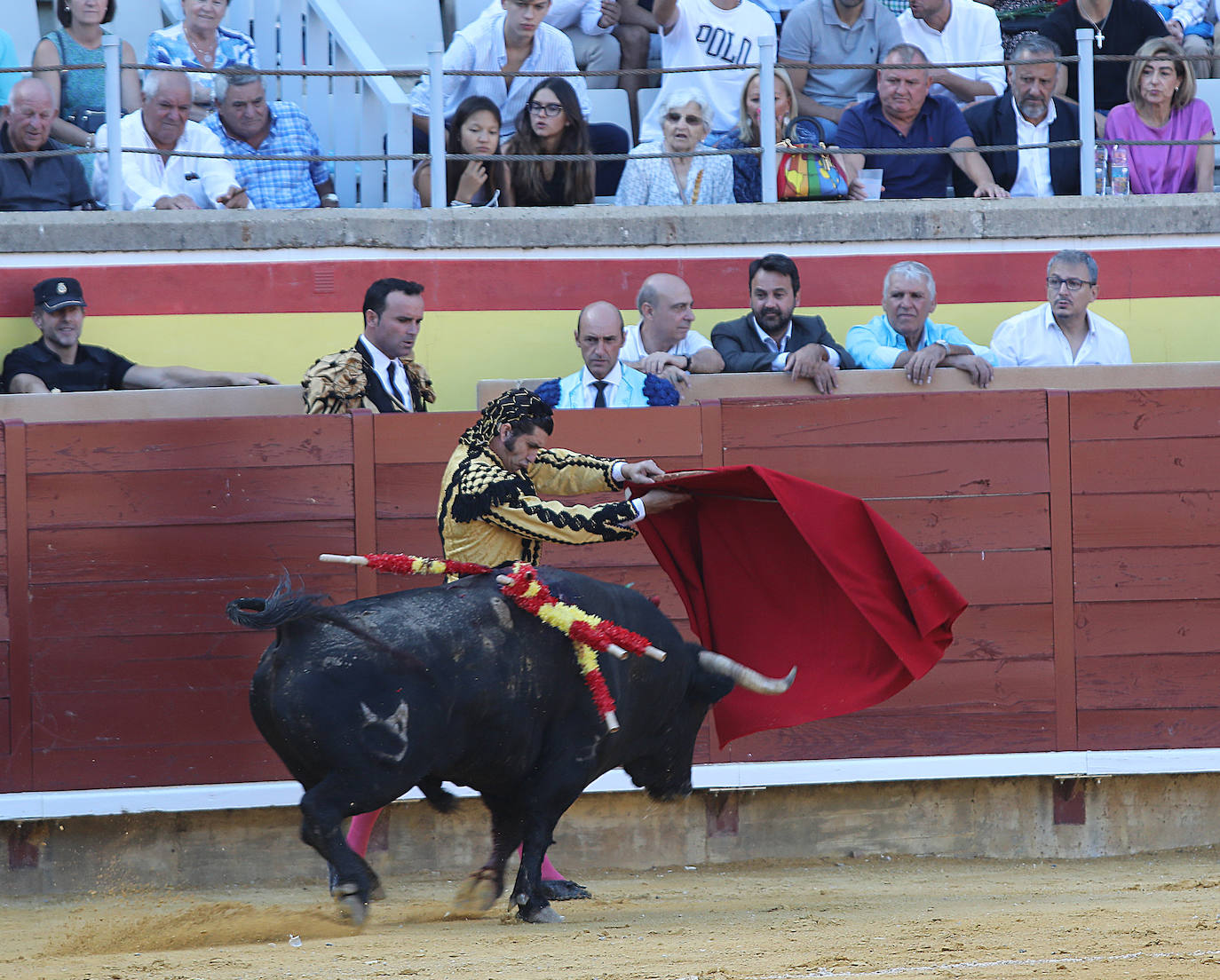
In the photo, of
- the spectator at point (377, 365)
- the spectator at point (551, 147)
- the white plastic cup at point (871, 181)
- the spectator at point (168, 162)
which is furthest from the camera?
the white plastic cup at point (871, 181)

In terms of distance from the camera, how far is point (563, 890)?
532cm

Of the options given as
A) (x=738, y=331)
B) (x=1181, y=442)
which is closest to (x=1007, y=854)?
(x=1181, y=442)

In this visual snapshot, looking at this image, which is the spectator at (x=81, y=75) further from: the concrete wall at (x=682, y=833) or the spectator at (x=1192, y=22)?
the spectator at (x=1192, y=22)

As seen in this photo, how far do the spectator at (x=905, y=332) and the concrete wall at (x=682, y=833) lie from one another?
1640 mm

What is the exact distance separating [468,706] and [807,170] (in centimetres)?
392

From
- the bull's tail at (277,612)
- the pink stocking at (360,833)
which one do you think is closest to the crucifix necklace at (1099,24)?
the pink stocking at (360,833)

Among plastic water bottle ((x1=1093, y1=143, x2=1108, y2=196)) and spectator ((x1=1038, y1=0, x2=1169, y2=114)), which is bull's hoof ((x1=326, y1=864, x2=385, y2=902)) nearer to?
plastic water bottle ((x1=1093, y1=143, x2=1108, y2=196))

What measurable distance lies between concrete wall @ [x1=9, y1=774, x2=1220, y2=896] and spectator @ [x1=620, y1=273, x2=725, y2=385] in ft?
5.34

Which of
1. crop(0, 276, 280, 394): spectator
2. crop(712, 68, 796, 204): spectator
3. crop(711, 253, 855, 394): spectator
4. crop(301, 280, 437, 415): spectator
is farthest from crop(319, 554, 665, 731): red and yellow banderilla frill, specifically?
crop(712, 68, 796, 204): spectator

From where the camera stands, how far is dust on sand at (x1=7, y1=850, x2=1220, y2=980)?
3.93 meters

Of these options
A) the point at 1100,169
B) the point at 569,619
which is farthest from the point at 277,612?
the point at 1100,169

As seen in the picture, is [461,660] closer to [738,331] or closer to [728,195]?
[738,331]

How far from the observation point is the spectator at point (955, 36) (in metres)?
8.35

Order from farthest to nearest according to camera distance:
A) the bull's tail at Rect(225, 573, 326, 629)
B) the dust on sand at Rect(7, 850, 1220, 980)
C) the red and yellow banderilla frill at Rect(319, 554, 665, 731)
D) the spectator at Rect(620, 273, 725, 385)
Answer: the spectator at Rect(620, 273, 725, 385) → the red and yellow banderilla frill at Rect(319, 554, 665, 731) → the bull's tail at Rect(225, 573, 326, 629) → the dust on sand at Rect(7, 850, 1220, 980)
